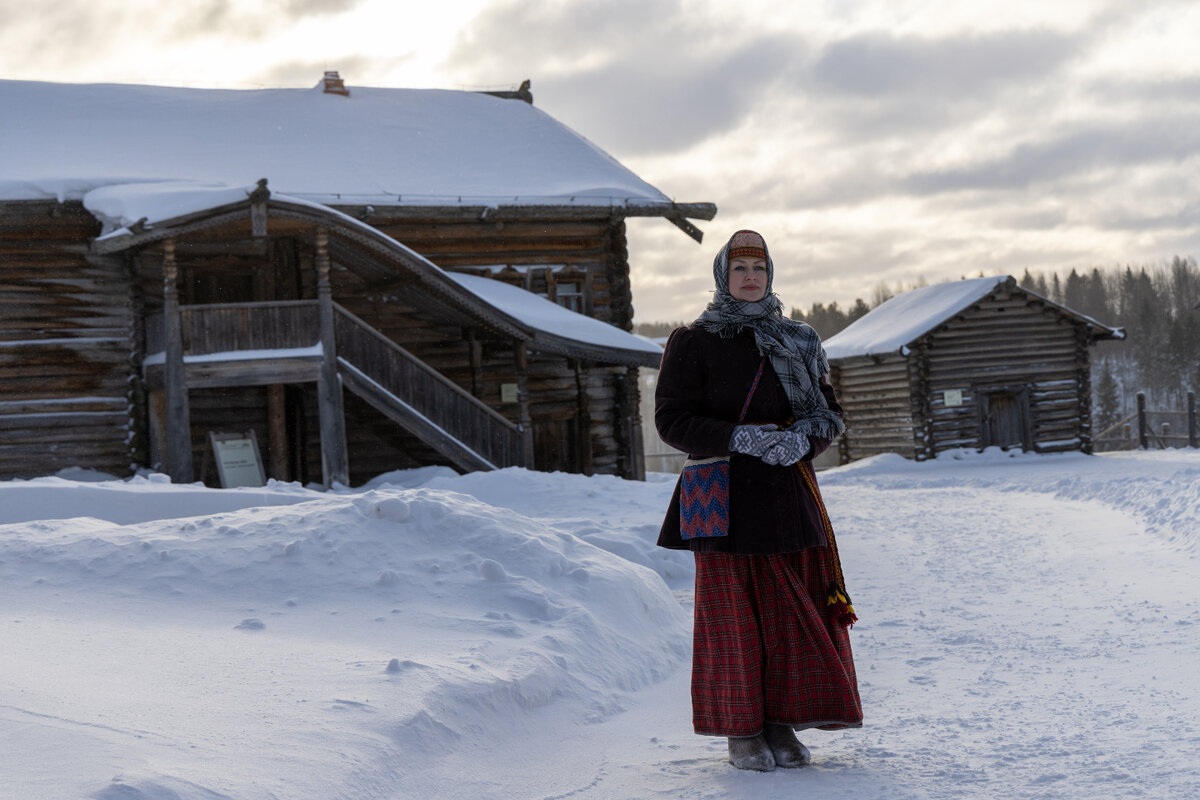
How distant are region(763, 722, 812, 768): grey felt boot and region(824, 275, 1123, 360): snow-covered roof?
21494 mm

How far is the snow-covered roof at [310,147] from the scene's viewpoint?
16.5 metres

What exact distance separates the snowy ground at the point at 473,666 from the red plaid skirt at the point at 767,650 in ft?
0.66

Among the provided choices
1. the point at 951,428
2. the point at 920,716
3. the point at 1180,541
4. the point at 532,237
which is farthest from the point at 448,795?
the point at 951,428

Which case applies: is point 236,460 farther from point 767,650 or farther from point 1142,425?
point 1142,425

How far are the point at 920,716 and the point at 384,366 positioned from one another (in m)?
10.8

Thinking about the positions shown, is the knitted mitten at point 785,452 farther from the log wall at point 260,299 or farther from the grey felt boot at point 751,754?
the log wall at point 260,299

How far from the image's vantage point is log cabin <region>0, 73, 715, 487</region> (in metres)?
13.6

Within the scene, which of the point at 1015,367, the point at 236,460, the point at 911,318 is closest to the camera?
the point at 236,460

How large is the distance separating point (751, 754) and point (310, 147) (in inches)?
667

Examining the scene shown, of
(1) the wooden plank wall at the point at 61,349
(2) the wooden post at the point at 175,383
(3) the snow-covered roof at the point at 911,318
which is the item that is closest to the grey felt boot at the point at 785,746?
(2) the wooden post at the point at 175,383

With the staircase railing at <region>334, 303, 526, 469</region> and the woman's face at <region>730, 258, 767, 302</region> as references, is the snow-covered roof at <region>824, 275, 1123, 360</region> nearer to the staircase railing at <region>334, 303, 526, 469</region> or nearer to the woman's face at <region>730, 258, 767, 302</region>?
the staircase railing at <region>334, 303, 526, 469</region>

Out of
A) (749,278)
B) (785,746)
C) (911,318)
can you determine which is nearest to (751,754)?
(785,746)

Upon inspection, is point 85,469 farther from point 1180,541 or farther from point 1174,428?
point 1174,428

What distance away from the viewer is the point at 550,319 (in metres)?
16.2
